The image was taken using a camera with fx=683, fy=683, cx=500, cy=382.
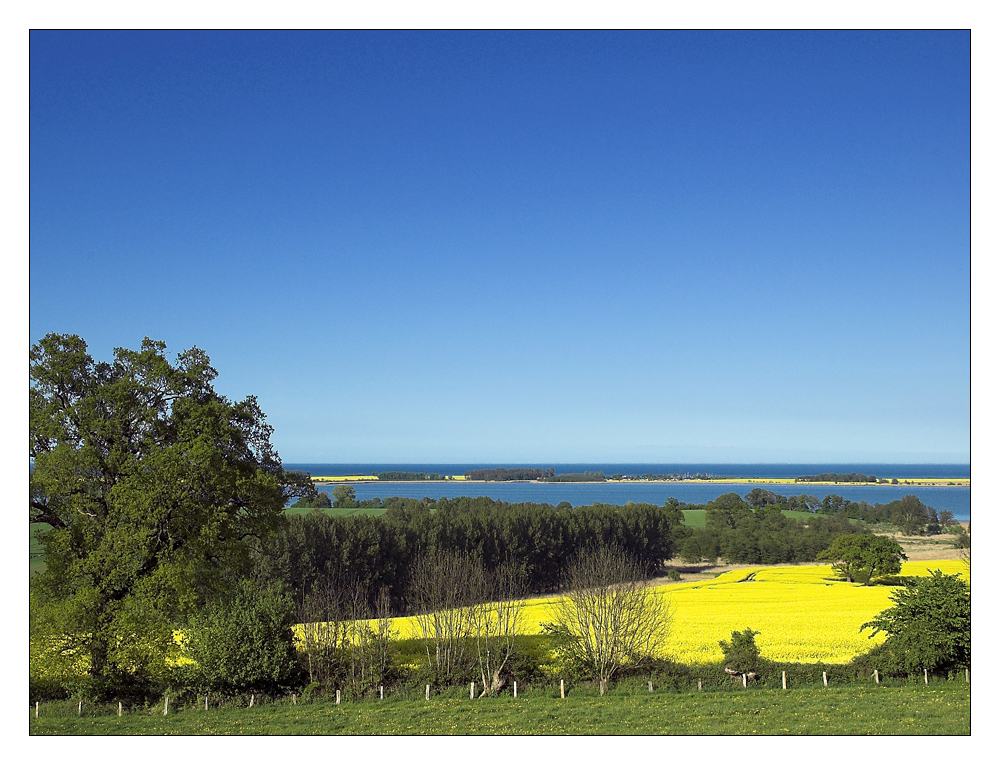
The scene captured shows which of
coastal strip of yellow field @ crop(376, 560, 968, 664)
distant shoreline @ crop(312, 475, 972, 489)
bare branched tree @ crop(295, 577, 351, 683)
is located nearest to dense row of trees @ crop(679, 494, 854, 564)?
distant shoreline @ crop(312, 475, 972, 489)

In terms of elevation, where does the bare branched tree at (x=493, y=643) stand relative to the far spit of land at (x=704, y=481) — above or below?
above

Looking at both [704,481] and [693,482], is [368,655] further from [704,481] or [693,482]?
[704,481]

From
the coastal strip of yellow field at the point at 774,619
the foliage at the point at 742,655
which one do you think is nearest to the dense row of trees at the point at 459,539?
the coastal strip of yellow field at the point at 774,619

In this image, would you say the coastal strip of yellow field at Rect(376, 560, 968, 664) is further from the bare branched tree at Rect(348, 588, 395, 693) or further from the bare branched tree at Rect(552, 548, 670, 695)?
the bare branched tree at Rect(348, 588, 395, 693)

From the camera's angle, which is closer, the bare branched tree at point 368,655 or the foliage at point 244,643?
the foliage at point 244,643

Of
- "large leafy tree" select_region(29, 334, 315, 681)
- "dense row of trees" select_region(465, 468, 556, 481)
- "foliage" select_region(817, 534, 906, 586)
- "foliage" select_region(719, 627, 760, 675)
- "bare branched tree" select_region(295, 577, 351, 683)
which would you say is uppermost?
"large leafy tree" select_region(29, 334, 315, 681)

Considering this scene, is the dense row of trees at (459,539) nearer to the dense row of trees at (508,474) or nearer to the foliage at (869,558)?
the foliage at (869,558)

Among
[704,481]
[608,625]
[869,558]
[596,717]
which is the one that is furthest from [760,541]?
[704,481]
